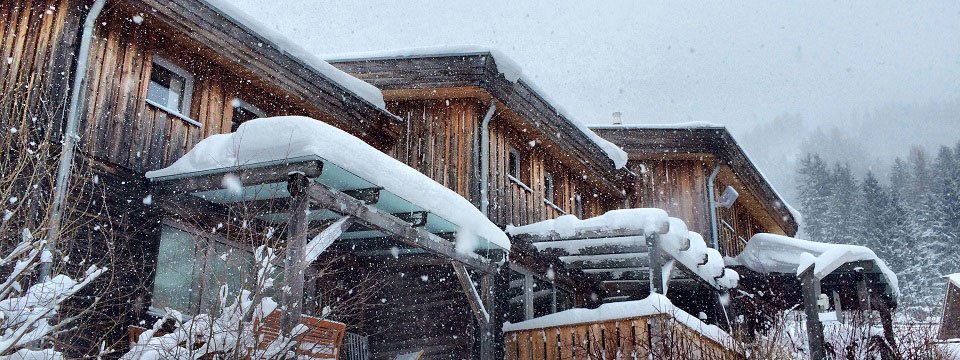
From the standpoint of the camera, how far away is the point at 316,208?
8484mm

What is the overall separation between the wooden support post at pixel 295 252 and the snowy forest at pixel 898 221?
112 feet

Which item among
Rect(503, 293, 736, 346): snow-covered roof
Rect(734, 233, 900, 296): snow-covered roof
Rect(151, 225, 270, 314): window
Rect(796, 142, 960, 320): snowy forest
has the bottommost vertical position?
Rect(503, 293, 736, 346): snow-covered roof

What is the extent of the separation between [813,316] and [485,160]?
6.19 metres

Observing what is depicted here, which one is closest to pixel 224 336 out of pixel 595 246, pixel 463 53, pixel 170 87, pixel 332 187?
pixel 332 187

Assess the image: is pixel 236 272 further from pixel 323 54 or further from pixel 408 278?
pixel 323 54

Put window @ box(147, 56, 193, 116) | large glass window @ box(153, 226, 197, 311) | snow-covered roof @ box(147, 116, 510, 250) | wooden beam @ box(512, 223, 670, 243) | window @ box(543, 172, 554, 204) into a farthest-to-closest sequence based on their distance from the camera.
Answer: window @ box(543, 172, 554, 204) → wooden beam @ box(512, 223, 670, 243) → window @ box(147, 56, 193, 116) → large glass window @ box(153, 226, 197, 311) → snow-covered roof @ box(147, 116, 510, 250)

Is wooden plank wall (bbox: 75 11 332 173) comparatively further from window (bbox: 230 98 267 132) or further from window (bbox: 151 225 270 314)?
window (bbox: 151 225 270 314)

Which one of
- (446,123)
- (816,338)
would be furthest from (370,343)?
(816,338)

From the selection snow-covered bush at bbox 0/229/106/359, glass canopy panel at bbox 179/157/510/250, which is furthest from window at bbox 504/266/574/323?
snow-covered bush at bbox 0/229/106/359

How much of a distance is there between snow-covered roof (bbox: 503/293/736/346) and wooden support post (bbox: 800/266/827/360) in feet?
9.88

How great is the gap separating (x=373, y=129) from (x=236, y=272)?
3730mm

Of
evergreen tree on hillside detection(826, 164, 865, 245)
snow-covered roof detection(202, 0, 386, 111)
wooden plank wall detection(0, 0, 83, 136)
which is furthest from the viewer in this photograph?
evergreen tree on hillside detection(826, 164, 865, 245)

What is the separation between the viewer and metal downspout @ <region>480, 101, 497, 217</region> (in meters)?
12.2

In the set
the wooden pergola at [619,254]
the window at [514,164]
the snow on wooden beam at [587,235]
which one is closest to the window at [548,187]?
the window at [514,164]
